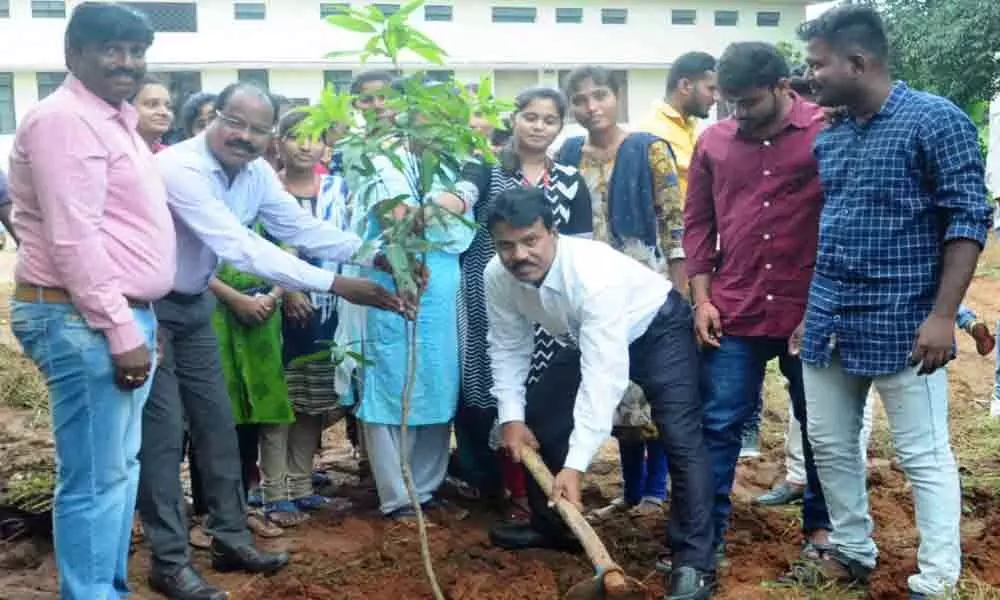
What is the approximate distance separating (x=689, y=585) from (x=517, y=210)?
4.25 feet

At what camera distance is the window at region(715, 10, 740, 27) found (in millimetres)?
30203

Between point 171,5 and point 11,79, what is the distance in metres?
4.04

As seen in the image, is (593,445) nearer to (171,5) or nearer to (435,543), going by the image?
(435,543)

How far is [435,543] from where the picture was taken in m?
3.99

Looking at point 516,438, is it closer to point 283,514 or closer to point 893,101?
point 283,514

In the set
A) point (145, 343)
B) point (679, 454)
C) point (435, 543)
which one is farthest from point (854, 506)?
point (145, 343)

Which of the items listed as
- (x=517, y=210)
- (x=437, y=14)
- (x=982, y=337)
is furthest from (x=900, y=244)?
(x=437, y=14)

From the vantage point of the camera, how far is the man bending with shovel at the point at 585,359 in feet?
10.6

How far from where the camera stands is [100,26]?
2797 millimetres

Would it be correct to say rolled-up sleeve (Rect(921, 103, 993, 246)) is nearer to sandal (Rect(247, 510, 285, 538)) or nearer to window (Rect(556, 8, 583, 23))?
sandal (Rect(247, 510, 285, 538))

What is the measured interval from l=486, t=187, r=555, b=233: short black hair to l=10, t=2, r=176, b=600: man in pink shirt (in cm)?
97

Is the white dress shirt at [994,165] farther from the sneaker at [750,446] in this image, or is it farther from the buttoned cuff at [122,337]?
the buttoned cuff at [122,337]

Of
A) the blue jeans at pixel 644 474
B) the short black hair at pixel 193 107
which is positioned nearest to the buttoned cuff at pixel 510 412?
the blue jeans at pixel 644 474

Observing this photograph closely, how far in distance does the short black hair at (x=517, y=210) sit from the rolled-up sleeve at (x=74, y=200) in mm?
1133
